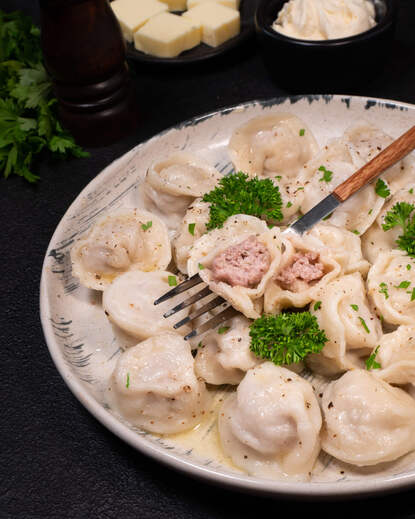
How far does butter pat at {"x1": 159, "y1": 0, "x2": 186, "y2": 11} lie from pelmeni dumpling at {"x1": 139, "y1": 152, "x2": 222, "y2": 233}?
218cm

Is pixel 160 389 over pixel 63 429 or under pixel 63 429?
over

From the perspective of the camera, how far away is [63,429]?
2523 mm

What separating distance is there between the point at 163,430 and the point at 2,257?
1.68 m

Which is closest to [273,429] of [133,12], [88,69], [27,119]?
[88,69]

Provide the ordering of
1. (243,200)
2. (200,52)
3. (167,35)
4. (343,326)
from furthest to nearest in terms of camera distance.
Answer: (200,52)
(167,35)
(243,200)
(343,326)

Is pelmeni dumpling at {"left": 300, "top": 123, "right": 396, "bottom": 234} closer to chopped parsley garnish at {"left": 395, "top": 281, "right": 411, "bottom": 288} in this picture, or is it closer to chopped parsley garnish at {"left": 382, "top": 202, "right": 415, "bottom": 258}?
chopped parsley garnish at {"left": 382, "top": 202, "right": 415, "bottom": 258}

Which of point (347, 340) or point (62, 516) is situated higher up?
point (347, 340)

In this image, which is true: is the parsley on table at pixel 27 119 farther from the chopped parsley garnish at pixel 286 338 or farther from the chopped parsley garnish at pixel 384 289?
the chopped parsley garnish at pixel 384 289

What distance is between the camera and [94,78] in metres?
3.51

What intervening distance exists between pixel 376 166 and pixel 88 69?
5.78ft

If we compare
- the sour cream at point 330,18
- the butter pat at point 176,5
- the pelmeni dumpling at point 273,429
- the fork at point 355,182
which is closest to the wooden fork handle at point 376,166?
the fork at point 355,182

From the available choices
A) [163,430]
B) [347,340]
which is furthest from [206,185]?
[163,430]

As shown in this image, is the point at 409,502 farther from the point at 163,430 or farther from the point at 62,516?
the point at 62,516

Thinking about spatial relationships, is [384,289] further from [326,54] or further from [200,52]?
[200,52]
